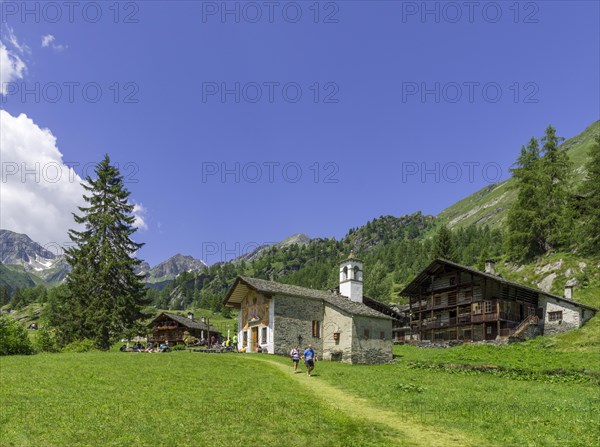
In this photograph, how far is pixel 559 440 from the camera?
12656 mm

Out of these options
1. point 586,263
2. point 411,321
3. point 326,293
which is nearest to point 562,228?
point 586,263

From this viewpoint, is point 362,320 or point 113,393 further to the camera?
point 362,320

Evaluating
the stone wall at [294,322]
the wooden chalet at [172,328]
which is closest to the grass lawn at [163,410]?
the stone wall at [294,322]

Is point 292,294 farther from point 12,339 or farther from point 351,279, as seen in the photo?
point 12,339

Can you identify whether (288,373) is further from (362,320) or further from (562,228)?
(562,228)

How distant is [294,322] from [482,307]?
80.8ft

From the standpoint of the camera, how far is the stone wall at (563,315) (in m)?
50.3

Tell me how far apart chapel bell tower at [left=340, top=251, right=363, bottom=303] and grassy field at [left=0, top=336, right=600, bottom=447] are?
20304 millimetres

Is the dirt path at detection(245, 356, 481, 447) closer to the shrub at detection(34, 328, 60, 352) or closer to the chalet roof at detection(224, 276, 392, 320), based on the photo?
the chalet roof at detection(224, 276, 392, 320)

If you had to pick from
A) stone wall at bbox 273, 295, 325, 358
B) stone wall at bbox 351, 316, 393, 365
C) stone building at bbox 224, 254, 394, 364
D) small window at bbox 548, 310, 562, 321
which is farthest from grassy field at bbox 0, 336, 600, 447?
Result: small window at bbox 548, 310, 562, 321

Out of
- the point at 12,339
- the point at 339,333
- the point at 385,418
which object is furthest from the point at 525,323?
the point at 12,339

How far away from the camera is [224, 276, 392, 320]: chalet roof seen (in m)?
42.1

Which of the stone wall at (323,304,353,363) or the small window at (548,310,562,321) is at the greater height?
the small window at (548,310,562,321)

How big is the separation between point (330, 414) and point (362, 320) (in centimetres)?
2742
